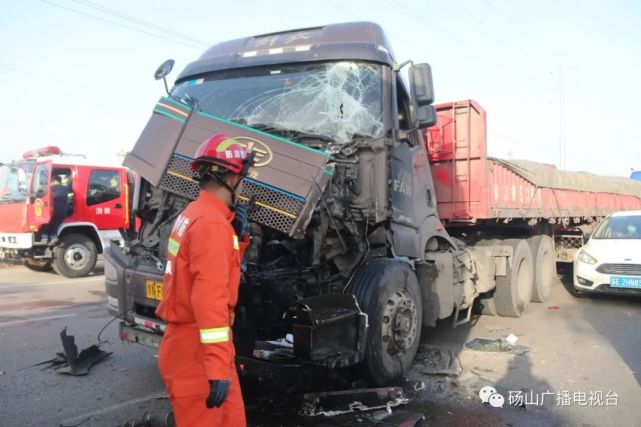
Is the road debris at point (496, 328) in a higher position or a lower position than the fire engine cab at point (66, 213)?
lower

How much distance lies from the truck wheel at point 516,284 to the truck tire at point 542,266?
0.38 m

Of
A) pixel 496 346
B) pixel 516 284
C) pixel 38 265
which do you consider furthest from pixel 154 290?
pixel 38 265

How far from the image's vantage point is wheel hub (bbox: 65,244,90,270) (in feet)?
37.9

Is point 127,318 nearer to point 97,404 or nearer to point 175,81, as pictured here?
point 97,404

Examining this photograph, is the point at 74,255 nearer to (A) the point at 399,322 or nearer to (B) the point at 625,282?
(A) the point at 399,322

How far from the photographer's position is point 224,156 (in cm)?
252

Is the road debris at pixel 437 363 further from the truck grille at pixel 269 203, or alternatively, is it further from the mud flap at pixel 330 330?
the truck grille at pixel 269 203

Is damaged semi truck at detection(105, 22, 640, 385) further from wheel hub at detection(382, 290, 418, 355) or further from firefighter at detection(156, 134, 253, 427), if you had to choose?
firefighter at detection(156, 134, 253, 427)

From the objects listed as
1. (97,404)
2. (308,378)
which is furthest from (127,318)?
(308,378)

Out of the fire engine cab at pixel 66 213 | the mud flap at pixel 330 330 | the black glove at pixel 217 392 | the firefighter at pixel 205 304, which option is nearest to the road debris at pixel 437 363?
the mud flap at pixel 330 330

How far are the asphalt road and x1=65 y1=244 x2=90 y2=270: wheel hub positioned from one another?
147 inches

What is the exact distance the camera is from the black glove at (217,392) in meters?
2.17

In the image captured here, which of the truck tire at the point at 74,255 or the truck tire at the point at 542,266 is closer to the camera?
the truck tire at the point at 542,266

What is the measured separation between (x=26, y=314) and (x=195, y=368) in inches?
240
